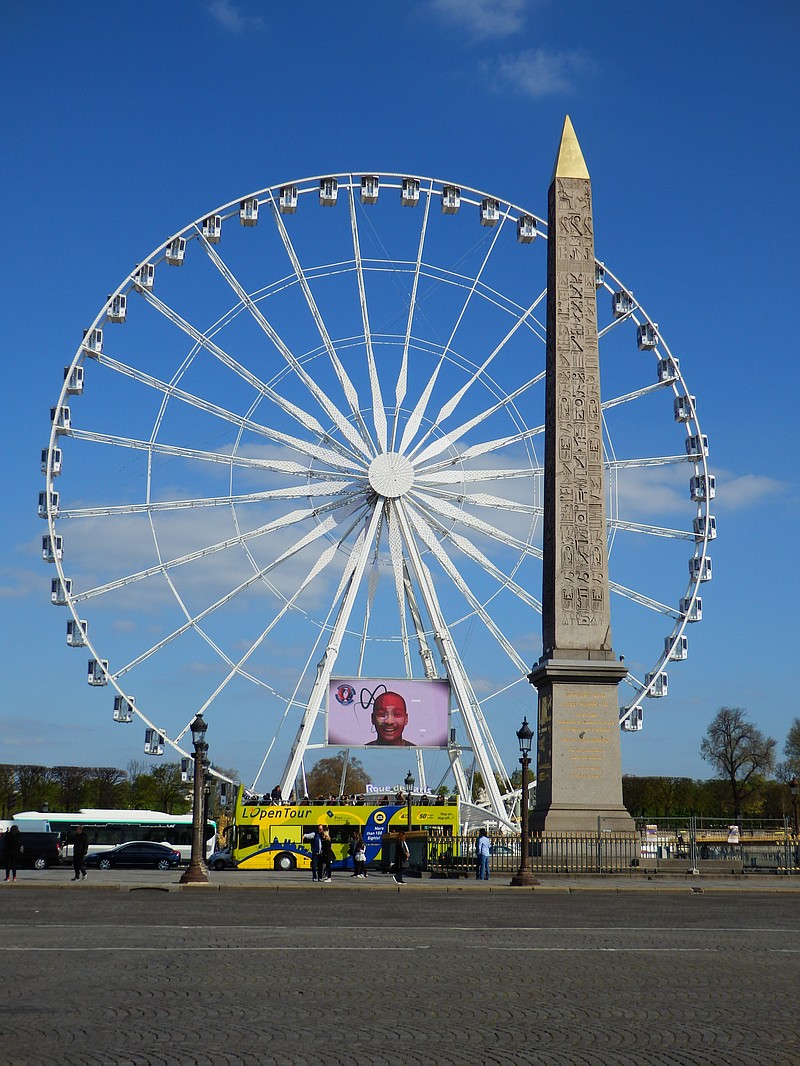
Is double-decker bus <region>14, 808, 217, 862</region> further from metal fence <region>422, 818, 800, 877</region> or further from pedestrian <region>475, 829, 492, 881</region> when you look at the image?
pedestrian <region>475, 829, 492, 881</region>

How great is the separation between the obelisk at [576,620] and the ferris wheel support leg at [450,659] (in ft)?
36.4

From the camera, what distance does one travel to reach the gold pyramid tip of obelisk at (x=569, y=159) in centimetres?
2902

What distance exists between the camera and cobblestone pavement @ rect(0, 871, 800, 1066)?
706 centimetres

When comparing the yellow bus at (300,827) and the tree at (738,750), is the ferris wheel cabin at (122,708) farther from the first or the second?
the tree at (738,750)

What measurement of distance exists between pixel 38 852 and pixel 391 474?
1968 cm

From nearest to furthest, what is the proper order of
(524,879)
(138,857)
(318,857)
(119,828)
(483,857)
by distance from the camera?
1. (524,879)
2. (483,857)
3. (318,857)
4. (138,857)
5. (119,828)

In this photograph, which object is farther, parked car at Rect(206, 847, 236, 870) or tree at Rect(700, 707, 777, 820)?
tree at Rect(700, 707, 777, 820)

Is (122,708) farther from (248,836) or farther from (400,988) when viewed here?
(400,988)

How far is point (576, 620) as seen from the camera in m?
26.3

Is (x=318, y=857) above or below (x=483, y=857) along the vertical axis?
below

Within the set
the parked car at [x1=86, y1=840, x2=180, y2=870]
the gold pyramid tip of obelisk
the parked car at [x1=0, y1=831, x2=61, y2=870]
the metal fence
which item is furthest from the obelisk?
the parked car at [x1=0, y1=831, x2=61, y2=870]

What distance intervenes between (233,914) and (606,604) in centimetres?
1154

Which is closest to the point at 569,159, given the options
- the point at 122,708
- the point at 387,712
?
the point at 122,708

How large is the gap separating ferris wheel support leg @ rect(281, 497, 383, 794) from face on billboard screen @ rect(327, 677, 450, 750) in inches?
250
